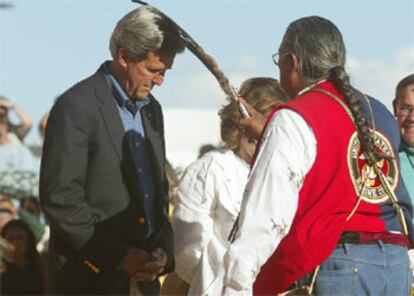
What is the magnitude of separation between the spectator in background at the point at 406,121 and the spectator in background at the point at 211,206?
0.89 meters

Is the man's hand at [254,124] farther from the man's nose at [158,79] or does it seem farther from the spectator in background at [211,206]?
the spectator in background at [211,206]

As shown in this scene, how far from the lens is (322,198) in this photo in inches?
214

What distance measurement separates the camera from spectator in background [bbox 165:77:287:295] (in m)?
7.11

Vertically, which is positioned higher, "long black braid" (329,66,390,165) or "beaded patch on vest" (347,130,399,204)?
"long black braid" (329,66,390,165)

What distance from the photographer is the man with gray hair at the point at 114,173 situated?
19.8ft

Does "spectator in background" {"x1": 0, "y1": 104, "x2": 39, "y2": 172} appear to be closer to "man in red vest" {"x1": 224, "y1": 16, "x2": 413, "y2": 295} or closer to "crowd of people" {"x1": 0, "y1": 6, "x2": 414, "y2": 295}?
"crowd of people" {"x1": 0, "y1": 6, "x2": 414, "y2": 295}

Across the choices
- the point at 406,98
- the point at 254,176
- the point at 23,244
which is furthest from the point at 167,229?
the point at 23,244

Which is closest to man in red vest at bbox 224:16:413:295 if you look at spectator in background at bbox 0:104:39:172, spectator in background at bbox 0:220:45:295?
spectator in background at bbox 0:220:45:295

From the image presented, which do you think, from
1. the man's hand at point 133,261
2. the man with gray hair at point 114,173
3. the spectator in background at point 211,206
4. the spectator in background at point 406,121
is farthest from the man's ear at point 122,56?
the spectator in background at point 406,121

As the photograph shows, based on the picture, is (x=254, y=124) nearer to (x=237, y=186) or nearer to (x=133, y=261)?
(x=133, y=261)

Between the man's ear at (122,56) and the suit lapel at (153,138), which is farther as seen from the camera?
the suit lapel at (153,138)

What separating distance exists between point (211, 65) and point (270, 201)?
4.22ft

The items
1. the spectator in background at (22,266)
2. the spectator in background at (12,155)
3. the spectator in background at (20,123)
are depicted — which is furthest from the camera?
the spectator in background at (20,123)

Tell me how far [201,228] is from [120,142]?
107 cm
